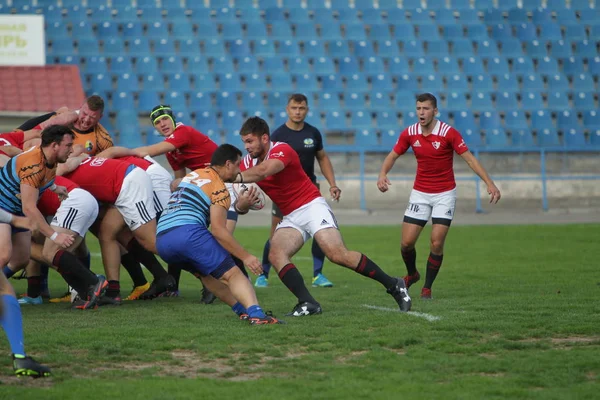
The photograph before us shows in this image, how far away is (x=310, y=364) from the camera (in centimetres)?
608

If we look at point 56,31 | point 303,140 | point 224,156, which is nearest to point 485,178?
point 303,140

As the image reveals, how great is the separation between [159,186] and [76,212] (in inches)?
61.0

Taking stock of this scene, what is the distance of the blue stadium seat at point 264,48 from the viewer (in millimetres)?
26859

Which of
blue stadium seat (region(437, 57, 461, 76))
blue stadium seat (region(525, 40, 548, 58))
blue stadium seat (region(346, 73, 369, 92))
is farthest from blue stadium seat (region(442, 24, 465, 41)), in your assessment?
blue stadium seat (region(346, 73, 369, 92))

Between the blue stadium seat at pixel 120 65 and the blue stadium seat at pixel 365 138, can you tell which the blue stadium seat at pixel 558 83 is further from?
the blue stadium seat at pixel 120 65

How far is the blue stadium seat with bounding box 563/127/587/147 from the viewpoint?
1030 inches

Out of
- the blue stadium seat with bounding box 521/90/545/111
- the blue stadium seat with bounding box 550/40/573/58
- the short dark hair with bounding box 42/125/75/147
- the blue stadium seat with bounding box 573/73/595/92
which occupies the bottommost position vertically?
the short dark hair with bounding box 42/125/75/147

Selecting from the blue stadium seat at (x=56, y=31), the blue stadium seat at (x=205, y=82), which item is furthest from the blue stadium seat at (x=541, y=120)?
the blue stadium seat at (x=56, y=31)

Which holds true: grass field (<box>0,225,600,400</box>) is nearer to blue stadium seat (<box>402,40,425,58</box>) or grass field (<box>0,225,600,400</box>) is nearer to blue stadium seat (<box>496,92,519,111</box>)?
blue stadium seat (<box>496,92,519,111</box>)

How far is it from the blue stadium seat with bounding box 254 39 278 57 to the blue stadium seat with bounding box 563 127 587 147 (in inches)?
345

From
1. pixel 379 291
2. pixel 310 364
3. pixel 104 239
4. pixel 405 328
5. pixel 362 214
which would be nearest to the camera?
pixel 310 364

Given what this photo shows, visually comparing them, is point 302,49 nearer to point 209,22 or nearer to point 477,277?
point 209,22

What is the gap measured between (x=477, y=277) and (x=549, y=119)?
16.0 metres

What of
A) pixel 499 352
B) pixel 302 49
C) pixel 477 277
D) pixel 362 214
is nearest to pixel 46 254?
pixel 499 352
